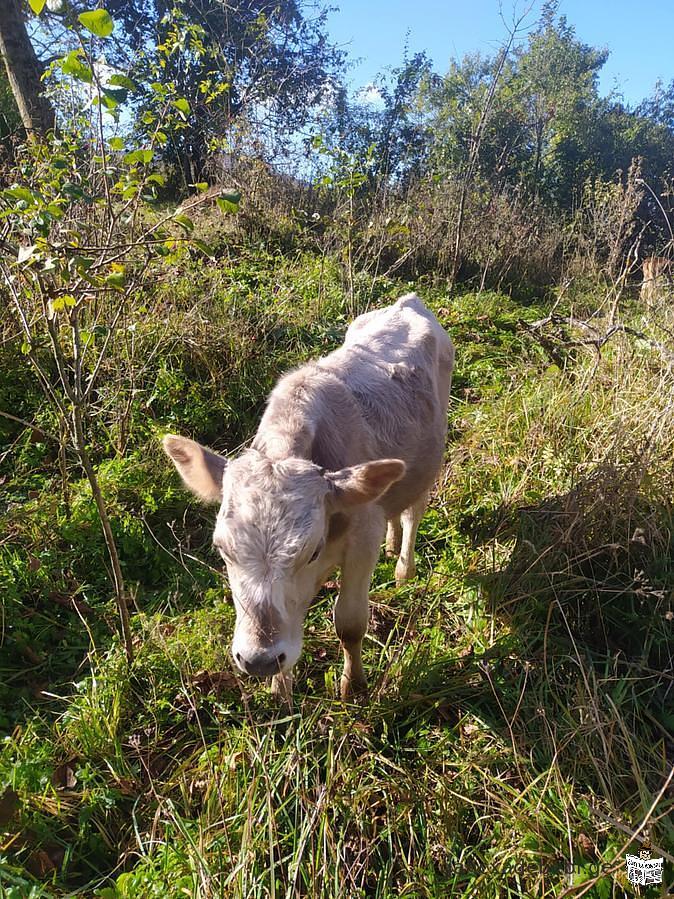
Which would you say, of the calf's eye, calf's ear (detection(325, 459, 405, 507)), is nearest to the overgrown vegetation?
the calf's eye

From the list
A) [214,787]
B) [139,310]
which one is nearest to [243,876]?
[214,787]

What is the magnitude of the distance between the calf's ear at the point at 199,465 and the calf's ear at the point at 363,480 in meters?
0.53

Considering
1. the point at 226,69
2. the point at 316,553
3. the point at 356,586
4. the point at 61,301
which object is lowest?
the point at 356,586

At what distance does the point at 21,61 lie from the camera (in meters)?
7.62

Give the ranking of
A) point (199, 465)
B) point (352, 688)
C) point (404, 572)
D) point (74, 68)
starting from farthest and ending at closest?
point (404, 572)
point (352, 688)
point (199, 465)
point (74, 68)

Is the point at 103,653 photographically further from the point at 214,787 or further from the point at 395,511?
the point at 395,511

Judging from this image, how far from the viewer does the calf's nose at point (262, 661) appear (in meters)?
1.96

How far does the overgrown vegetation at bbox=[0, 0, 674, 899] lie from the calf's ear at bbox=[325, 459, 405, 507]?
3.49 ft

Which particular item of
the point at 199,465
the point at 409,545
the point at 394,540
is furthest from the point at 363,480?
the point at 394,540

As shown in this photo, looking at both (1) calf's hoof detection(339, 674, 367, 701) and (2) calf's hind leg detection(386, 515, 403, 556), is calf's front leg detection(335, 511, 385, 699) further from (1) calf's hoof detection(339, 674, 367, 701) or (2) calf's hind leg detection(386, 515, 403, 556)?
(2) calf's hind leg detection(386, 515, 403, 556)

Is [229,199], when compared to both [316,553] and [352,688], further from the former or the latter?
[352,688]

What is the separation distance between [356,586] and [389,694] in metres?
0.63

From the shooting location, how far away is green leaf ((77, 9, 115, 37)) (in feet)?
5.05

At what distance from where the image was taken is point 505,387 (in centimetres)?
605
